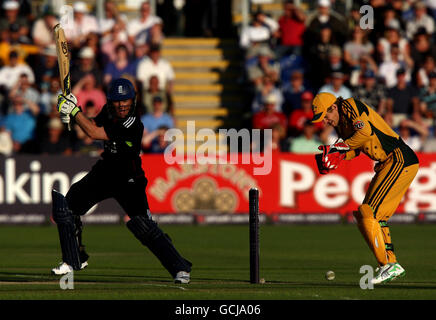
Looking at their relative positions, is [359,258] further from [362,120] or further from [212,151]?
[212,151]

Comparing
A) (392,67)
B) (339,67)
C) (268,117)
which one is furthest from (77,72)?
(392,67)

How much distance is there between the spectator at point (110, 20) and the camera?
91.4 feet

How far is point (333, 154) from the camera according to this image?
45.6 ft

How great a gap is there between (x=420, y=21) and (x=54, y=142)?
395 inches

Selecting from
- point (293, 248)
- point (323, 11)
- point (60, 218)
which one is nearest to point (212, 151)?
point (323, 11)

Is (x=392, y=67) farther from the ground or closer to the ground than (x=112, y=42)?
closer to the ground

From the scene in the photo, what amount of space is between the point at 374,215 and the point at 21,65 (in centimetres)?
1476

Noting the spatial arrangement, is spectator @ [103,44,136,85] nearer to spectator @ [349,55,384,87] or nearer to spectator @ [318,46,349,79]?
spectator @ [318,46,349,79]

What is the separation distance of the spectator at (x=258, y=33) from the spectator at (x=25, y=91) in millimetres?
5302

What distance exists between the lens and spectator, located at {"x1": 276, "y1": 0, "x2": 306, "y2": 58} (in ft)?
92.3

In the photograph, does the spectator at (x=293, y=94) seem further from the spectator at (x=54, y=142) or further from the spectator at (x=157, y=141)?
the spectator at (x=54, y=142)

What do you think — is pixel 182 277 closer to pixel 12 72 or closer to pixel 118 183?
pixel 118 183

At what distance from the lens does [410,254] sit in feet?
60.2

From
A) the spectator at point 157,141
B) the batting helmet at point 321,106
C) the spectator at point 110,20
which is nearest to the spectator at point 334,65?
the spectator at point 157,141
